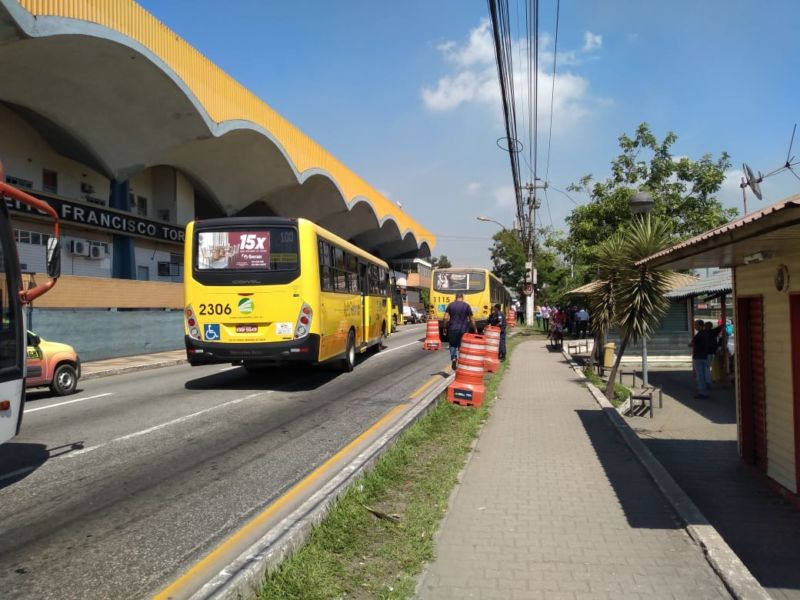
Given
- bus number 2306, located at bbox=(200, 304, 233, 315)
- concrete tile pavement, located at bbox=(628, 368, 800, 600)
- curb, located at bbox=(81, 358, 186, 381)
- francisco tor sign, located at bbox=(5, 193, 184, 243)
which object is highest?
francisco tor sign, located at bbox=(5, 193, 184, 243)

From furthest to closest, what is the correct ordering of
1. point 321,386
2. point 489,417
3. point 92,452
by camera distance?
1. point 321,386
2. point 489,417
3. point 92,452

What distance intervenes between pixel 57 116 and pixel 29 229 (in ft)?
12.5

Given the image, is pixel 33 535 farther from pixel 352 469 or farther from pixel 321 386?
pixel 321 386

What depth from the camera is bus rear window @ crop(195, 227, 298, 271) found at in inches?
→ 444

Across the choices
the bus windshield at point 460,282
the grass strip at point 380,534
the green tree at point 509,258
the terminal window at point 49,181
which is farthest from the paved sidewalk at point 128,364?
the green tree at point 509,258

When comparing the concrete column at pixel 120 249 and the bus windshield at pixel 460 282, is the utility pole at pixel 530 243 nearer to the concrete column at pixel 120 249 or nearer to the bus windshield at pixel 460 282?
the bus windshield at pixel 460 282

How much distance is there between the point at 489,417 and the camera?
9.57 m

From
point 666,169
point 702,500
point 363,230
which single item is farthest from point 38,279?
point 363,230

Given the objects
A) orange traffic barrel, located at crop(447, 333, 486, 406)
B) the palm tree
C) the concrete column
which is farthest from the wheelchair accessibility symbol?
the concrete column

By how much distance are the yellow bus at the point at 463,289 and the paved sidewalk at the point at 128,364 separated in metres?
10.8

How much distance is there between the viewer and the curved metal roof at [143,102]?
16672mm

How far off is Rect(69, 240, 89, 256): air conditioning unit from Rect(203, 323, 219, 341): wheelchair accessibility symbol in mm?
13321

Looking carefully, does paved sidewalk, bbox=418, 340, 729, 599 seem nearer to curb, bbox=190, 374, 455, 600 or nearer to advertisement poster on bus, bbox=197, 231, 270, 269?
curb, bbox=190, 374, 455, 600

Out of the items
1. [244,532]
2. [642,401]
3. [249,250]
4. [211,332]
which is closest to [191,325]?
[211,332]
